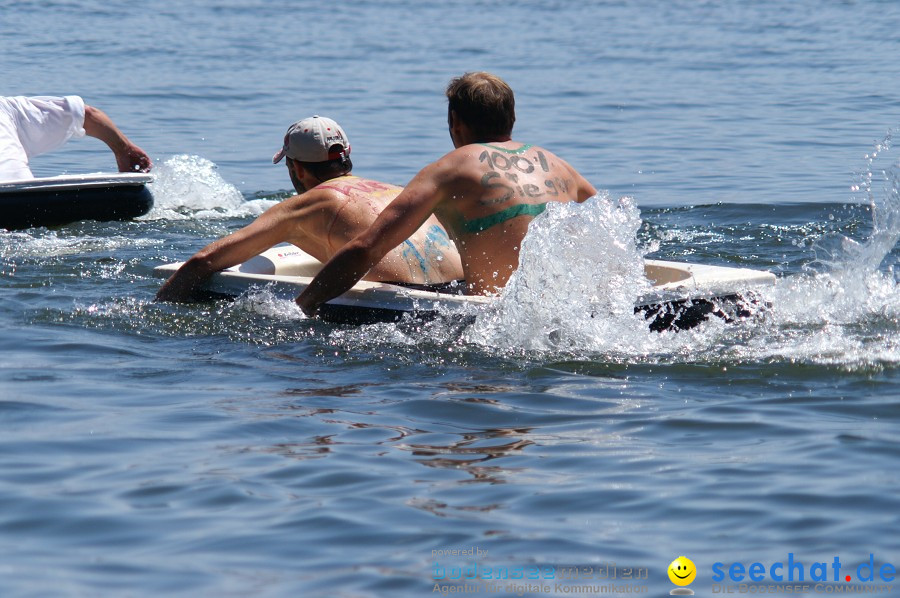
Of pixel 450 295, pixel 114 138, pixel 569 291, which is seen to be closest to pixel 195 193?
pixel 114 138

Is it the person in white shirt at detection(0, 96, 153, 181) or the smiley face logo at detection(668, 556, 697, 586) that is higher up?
the person in white shirt at detection(0, 96, 153, 181)

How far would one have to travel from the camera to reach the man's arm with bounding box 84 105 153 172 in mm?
9562

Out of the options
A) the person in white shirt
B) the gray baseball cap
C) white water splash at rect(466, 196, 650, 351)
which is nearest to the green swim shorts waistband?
white water splash at rect(466, 196, 650, 351)

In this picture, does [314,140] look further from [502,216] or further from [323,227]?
[502,216]

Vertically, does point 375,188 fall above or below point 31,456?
above

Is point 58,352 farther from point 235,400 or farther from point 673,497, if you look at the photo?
point 673,497

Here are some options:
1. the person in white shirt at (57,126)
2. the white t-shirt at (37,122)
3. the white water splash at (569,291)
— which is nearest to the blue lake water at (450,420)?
the white water splash at (569,291)

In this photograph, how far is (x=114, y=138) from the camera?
9562 millimetres

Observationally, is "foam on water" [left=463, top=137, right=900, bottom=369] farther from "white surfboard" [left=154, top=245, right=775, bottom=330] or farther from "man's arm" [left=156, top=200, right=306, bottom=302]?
"man's arm" [left=156, top=200, right=306, bottom=302]

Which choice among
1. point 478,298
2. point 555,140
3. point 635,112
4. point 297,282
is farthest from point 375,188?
point 635,112

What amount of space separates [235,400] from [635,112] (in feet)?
36.0

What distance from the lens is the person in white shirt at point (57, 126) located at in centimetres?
941

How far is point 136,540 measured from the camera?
3738mm

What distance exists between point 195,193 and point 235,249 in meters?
4.22
